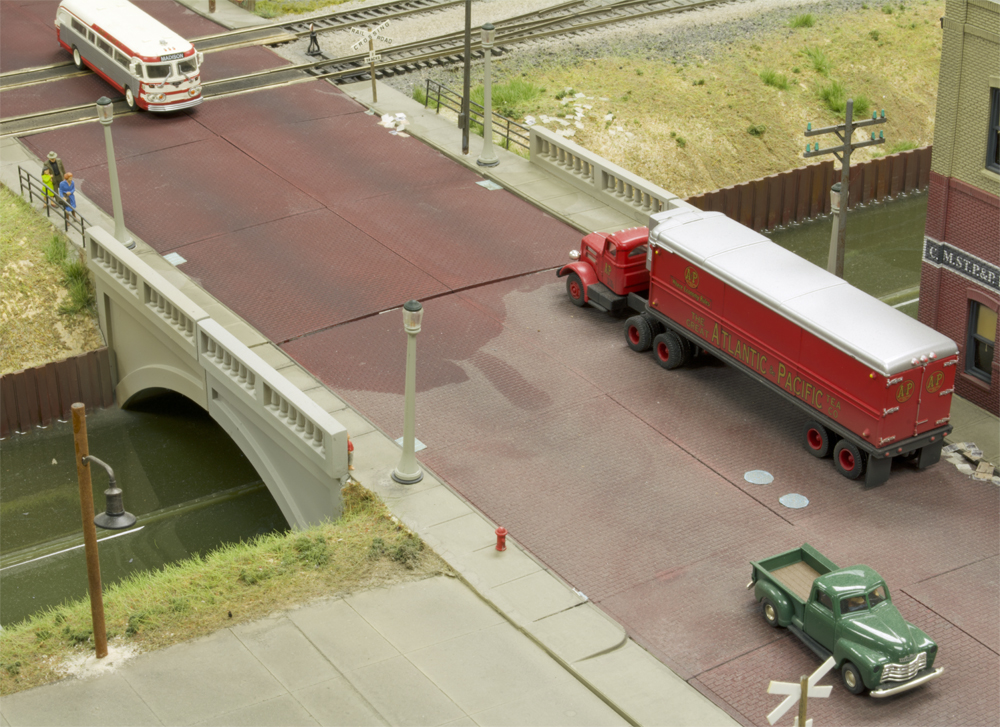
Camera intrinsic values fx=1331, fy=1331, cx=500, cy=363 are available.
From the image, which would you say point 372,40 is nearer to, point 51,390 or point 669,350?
point 51,390

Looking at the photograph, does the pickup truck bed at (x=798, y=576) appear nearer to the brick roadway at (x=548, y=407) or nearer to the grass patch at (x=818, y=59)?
the brick roadway at (x=548, y=407)

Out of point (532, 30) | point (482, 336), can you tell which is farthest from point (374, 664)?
point (532, 30)

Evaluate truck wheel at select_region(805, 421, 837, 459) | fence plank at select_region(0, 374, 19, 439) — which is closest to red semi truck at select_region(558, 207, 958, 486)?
truck wheel at select_region(805, 421, 837, 459)

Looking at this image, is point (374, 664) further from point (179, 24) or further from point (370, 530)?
point (179, 24)

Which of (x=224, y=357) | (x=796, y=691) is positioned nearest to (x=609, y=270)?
(x=224, y=357)

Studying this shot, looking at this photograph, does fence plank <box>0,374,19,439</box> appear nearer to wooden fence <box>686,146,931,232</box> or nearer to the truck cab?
the truck cab
